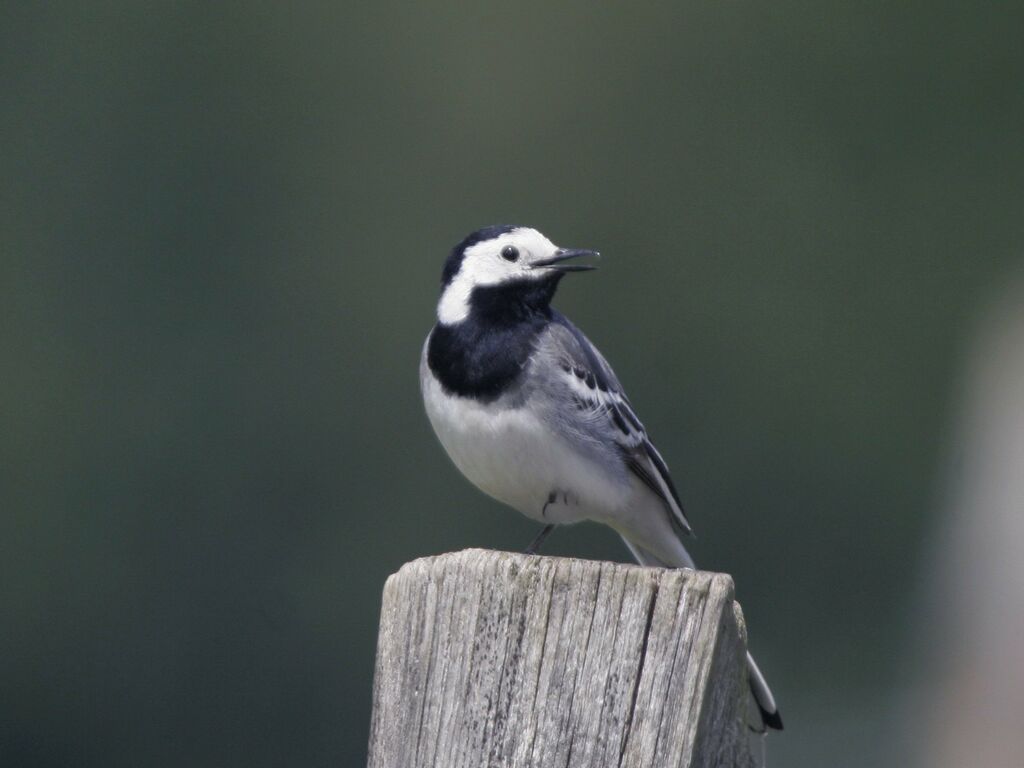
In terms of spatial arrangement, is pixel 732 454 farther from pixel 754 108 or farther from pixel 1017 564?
pixel 1017 564

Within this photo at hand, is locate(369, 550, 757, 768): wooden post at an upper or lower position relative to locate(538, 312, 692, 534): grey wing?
lower

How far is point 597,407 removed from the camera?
489 cm

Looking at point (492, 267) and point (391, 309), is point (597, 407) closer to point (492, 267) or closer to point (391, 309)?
point (492, 267)

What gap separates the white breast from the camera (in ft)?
15.3

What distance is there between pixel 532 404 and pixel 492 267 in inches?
19.0

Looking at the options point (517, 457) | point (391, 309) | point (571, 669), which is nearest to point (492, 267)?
point (517, 457)

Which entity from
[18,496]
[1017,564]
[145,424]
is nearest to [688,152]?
[145,424]

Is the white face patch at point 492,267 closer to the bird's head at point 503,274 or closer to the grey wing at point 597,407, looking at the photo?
the bird's head at point 503,274

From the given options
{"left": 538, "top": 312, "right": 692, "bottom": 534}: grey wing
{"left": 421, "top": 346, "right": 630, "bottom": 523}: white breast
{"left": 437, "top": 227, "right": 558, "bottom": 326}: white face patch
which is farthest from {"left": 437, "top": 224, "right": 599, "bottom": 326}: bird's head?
{"left": 421, "top": 346, "right": 630, "bottom": 523}: white breast

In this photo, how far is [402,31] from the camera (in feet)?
42.7

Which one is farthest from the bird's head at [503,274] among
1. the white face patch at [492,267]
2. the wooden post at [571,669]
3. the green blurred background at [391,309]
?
the green blurred background at [391,309]

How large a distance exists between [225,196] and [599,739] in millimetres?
9334

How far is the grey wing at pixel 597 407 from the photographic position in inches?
190

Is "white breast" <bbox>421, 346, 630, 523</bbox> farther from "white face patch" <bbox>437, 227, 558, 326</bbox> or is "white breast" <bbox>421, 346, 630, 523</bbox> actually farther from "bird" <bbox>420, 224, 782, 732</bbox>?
"white face patch" <bbox>437, 227, 558, 326</bbox>
